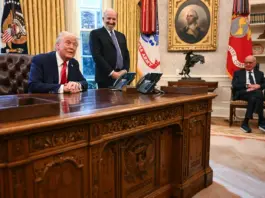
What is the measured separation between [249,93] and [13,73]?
379 centimetres

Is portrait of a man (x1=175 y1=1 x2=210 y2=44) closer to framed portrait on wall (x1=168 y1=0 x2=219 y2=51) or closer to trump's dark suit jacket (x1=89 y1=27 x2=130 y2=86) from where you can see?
framed portrait on wall (x1=168 y1=0 x2=219 y2=51)

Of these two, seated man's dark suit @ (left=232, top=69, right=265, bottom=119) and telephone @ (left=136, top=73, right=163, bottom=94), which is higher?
telephone @ (left=136, top=73, right=163, bottom=94)

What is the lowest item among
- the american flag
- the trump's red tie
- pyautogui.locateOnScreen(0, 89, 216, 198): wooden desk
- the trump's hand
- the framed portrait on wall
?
pyautogui.locateOnScreen(0, 89, 216, 198): wooden desk

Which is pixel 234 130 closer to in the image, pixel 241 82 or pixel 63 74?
pixel 241 82

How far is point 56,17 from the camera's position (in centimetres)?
479

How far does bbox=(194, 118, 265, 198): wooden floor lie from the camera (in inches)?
96.0

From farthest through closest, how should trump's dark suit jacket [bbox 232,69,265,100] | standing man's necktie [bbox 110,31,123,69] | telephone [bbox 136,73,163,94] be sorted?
trump's dark suit jacket [bbox 232,69,265,100] → standing man's necktie [bbox 110,31,123,69] → telephone [bbox 136,73,163,94]

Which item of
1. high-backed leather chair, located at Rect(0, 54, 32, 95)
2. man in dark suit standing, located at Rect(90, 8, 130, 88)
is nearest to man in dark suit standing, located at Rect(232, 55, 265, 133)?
man in dark suit standing, located at Rect(90, 8, 130, 88)

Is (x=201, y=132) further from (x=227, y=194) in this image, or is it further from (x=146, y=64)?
(x=146, y=64)

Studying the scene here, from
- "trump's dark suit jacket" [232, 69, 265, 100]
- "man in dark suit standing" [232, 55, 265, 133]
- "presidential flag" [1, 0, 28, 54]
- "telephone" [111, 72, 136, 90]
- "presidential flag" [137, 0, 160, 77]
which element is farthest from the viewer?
"presidential flag" [137, 0, 160, 77]

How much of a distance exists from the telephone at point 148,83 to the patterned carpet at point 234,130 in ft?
7.86

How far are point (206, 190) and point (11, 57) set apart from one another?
95.3 inches

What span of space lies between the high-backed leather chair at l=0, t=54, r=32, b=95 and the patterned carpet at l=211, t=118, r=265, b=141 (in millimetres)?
2958

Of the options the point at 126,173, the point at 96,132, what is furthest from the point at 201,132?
the point at 96,132
